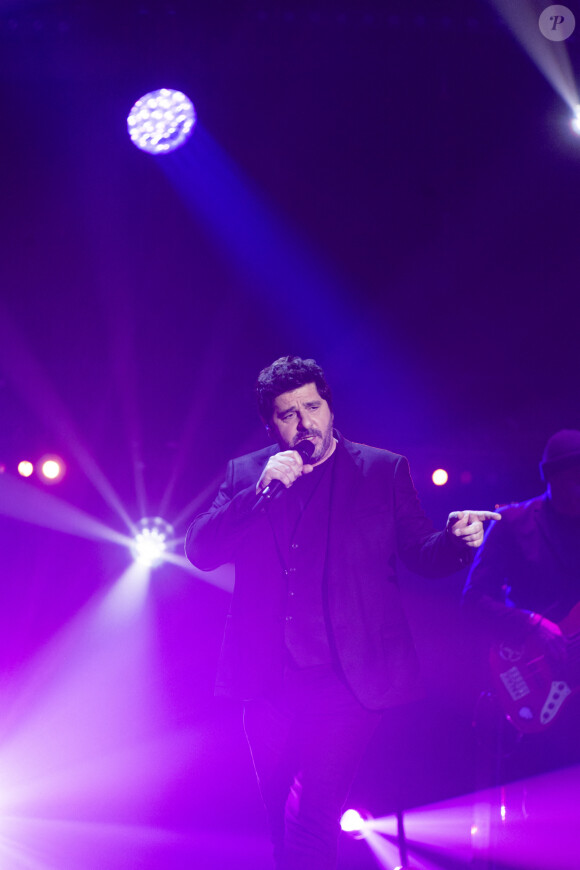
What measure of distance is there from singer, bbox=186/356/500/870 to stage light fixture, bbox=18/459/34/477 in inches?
103

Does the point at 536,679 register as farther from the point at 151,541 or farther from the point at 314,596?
the point at 151,541

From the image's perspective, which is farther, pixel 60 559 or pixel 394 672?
pixel 60 559

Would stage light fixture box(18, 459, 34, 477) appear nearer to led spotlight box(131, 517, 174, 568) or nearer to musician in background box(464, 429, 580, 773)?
led spotlight box(131, 517, 174, 568)

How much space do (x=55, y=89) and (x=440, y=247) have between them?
2449 mm

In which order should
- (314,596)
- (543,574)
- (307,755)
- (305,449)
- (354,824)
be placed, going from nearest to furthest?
(307,755) < (314,596) < (305,449) < (543,574) < (354,824)

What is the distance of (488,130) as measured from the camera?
3.92 metres

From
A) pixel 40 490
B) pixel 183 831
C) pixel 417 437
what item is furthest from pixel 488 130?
pixel 183 831

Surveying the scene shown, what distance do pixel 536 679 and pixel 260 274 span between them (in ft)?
9.78

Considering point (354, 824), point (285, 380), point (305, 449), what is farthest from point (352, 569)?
point (354, 824)

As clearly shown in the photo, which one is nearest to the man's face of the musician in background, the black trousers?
the black trousers

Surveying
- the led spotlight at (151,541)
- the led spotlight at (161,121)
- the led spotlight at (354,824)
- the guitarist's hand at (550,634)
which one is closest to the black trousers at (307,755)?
the guitarist's hand at (550,634)

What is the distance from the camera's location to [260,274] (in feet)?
15.7

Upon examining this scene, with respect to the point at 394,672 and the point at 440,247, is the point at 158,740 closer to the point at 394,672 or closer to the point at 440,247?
the point at 394,672

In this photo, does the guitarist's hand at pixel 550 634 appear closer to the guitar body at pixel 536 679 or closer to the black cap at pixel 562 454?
the guitar body at pixel 536 679
